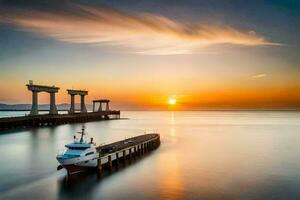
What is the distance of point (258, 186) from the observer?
37344mm

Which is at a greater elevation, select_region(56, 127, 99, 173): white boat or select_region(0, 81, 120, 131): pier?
select_region(0, 81, 120, 131): pier

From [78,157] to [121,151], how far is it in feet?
33.9

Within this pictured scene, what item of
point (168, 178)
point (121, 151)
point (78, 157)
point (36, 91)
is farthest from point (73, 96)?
point (168, 178)

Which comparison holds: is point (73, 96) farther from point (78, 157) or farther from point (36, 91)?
point (78, 157)

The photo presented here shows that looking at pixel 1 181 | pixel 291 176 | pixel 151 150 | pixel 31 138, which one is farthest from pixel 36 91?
pixel 291 176

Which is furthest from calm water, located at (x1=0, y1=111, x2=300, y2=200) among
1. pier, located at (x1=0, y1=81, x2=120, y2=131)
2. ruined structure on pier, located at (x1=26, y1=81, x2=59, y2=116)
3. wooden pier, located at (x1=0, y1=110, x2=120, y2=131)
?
ruined structure on pier, located at (x1=26, y1=81, x2=59, y2=116)

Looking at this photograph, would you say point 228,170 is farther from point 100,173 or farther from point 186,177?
point 100,173

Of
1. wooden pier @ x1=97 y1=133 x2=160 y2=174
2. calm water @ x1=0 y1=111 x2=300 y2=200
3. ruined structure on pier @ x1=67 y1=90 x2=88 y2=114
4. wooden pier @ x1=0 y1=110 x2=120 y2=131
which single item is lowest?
calm water @ x1=0 y1=111 x2=300 y2=200

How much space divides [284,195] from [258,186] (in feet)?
12.6

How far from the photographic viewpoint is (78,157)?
3859 centimetres

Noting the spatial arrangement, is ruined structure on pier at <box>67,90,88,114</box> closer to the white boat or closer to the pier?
the pier

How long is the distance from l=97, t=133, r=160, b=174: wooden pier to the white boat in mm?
1684

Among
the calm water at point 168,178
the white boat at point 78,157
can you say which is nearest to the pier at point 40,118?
the calm water at point 168,178

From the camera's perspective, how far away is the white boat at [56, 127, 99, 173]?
38219 mm
